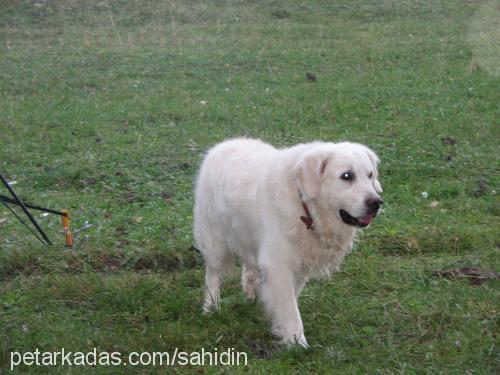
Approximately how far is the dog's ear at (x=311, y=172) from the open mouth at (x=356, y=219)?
199 millimetres

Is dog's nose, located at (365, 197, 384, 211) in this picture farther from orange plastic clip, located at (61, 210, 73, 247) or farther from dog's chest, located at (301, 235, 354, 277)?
orange plastic clip, located at (61, 210, 73, 247)

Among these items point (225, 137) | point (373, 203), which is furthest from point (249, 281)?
point (225, 137)

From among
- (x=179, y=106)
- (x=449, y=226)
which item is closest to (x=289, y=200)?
(x=449, y=226)

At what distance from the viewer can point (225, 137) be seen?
10180 mm

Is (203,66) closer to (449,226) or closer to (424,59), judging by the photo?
(424,59)

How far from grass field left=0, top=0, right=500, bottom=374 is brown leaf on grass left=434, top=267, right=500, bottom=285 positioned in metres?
0.09

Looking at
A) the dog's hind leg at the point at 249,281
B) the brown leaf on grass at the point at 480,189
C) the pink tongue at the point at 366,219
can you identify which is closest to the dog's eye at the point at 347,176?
the pink tongue at the point at 366,219

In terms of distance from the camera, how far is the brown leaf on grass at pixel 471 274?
5844mm

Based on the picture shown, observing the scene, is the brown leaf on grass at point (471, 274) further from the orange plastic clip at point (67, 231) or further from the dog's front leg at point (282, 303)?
the orange plastic clip at point (67, 231)

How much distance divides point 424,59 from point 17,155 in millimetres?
8350

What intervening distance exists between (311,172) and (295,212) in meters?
0.28

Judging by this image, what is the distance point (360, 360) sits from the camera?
460 centimetres

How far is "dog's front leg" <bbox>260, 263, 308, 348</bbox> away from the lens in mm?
4859

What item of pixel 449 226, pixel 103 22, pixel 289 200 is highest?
pixel 289 200
